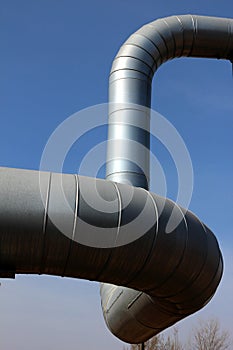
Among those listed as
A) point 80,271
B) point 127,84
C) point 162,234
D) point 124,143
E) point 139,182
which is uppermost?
point 127,84

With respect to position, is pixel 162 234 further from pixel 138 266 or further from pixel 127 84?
pixel 127 84

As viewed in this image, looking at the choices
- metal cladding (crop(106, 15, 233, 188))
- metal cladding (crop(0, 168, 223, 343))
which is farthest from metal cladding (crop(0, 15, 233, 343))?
metal cladding (crop(106, 15, 233, 188))

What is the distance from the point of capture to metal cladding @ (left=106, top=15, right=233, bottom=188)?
390 inches

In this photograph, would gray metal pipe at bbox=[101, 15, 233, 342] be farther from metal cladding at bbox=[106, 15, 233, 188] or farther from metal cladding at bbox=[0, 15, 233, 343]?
metal cladding at bbox=[0, 15, 233, 343]

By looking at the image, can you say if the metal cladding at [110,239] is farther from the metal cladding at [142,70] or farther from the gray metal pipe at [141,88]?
the metal cladding at [142,70]

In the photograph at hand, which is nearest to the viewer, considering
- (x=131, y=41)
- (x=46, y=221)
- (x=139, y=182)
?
(x=46, y=221)

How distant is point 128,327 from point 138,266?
342 centimetres

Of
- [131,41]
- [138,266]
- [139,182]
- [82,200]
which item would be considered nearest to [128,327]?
[139,182]

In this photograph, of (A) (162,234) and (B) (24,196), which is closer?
(B) (24,196)

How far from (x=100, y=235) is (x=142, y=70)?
5162 mm

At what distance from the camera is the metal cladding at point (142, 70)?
9.91 meters

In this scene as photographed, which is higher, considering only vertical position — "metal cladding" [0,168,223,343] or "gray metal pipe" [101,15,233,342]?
"gray metal pipe" [101,15,233,342]

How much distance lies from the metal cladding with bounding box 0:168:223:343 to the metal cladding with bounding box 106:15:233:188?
2.37m

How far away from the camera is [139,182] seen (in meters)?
9.69
